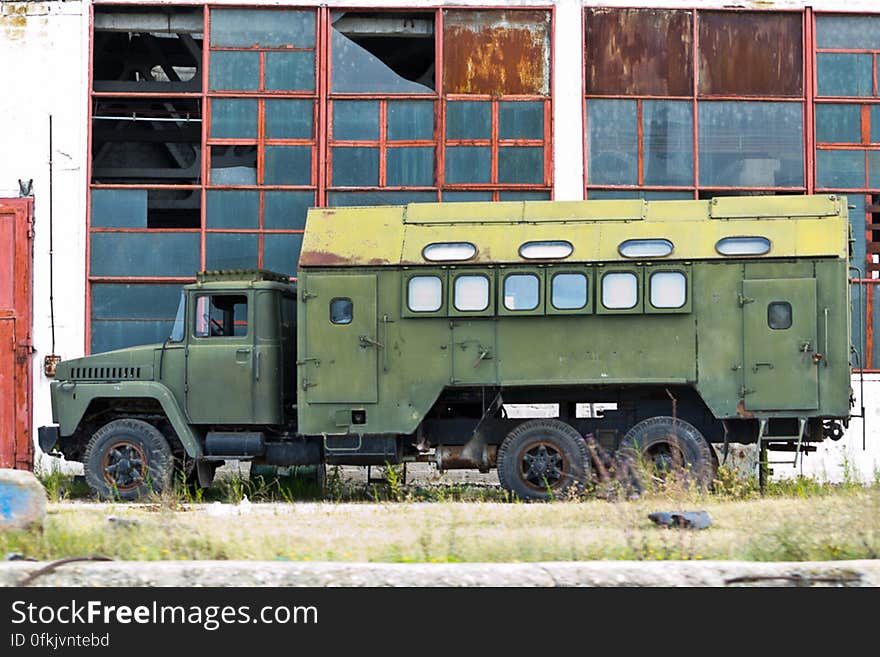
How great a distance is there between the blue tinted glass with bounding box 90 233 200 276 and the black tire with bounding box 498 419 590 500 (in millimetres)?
5727

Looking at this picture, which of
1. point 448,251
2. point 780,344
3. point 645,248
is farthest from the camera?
point 448,251

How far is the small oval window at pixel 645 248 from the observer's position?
13.9 meters

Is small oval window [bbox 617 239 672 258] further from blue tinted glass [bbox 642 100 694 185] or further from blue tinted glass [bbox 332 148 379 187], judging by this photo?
blue tinted glass [bbox 332 148 379 187]

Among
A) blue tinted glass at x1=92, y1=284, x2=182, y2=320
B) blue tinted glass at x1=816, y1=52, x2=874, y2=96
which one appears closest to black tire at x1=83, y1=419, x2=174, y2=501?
blue tinted glass at x1=92, y1=284, x2=182, y2=320

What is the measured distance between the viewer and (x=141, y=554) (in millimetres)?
8625

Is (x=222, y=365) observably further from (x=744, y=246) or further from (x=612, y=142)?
(x=612, y=142)

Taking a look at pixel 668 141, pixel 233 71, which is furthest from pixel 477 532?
pixel 233 71

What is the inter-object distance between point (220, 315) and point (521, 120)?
5414 millimetres

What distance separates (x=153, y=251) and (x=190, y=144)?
1.78 meters

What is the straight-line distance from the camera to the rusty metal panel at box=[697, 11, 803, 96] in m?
17.6

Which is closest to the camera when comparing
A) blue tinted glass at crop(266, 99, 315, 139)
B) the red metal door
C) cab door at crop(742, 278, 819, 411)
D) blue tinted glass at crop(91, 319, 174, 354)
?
cab door at crop(742, 278, 819, 411)

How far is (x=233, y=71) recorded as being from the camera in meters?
17.6

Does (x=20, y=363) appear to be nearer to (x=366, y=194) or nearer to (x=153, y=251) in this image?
(x=153, y=251)

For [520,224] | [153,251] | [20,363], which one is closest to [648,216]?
[520,224]
